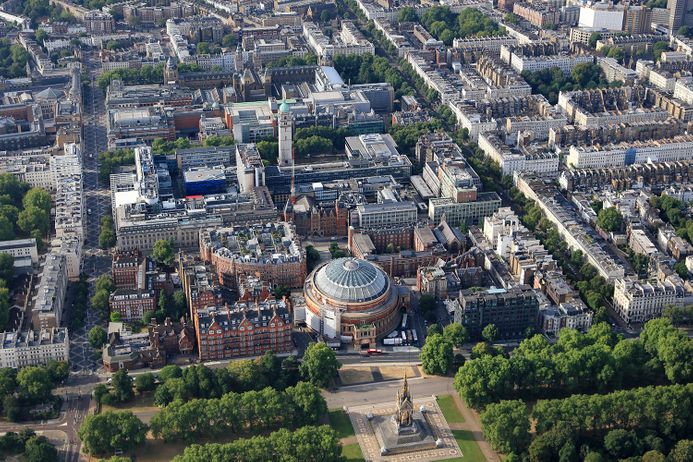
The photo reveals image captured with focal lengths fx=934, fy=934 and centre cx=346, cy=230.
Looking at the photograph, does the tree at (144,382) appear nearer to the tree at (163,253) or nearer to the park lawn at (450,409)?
the tree at (163,253)

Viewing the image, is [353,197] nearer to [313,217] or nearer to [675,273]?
[313,217]

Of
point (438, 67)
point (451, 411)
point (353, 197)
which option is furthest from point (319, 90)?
point (451, 411)

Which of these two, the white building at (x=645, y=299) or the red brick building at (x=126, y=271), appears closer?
the white building at (x=645, y=299)

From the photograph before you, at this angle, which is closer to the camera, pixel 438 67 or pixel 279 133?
pixel 279 133

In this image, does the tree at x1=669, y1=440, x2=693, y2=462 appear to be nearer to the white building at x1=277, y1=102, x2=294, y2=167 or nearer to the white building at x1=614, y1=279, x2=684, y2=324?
the white building at x1=614, y1=279, x2=684, y2=324

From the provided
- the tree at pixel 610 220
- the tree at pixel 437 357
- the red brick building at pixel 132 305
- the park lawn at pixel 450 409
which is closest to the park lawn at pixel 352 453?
the park lawn at pixel 450 409

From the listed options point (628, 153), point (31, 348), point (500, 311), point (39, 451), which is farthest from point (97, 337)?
point (628, 153)

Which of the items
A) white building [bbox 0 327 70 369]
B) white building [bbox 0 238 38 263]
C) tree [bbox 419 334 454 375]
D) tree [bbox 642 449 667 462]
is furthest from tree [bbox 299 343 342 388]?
white building [bbox 0 238 38 263]
